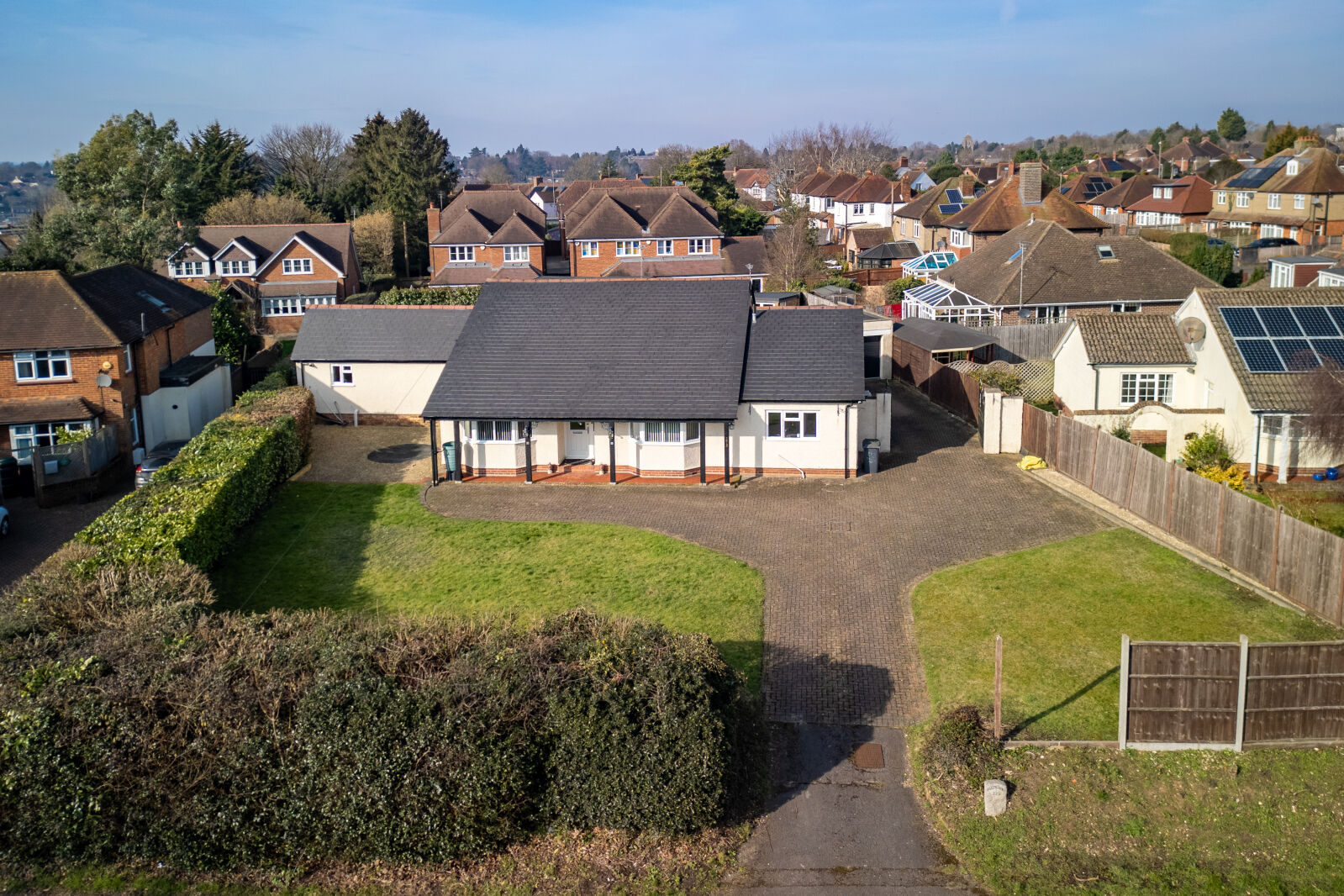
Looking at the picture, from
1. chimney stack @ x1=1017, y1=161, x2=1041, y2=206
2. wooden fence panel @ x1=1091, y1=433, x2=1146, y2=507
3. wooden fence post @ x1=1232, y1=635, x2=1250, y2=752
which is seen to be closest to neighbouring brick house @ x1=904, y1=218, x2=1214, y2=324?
chimney stack @ x1=1017, y1=161, x2=1041, y2=206

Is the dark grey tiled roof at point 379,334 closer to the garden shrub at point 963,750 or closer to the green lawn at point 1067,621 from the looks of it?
the green lawn at point 1067,621

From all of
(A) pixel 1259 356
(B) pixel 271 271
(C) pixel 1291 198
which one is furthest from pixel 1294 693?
(C) pixel 1291 198

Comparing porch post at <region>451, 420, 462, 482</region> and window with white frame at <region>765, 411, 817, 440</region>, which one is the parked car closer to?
porch post at <region>451, 420, 462, 482</region>

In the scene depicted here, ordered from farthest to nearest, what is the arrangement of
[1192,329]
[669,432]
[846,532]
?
[1192,329] < [669,432] < [846,532]

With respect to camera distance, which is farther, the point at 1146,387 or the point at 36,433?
the point at 1146,387

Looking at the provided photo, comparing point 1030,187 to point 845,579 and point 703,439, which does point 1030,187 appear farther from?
point 845,579

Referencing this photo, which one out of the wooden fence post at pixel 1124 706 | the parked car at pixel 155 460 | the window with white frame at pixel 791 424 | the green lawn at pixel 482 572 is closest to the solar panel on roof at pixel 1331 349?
the window with white frame at pixel 791 424
